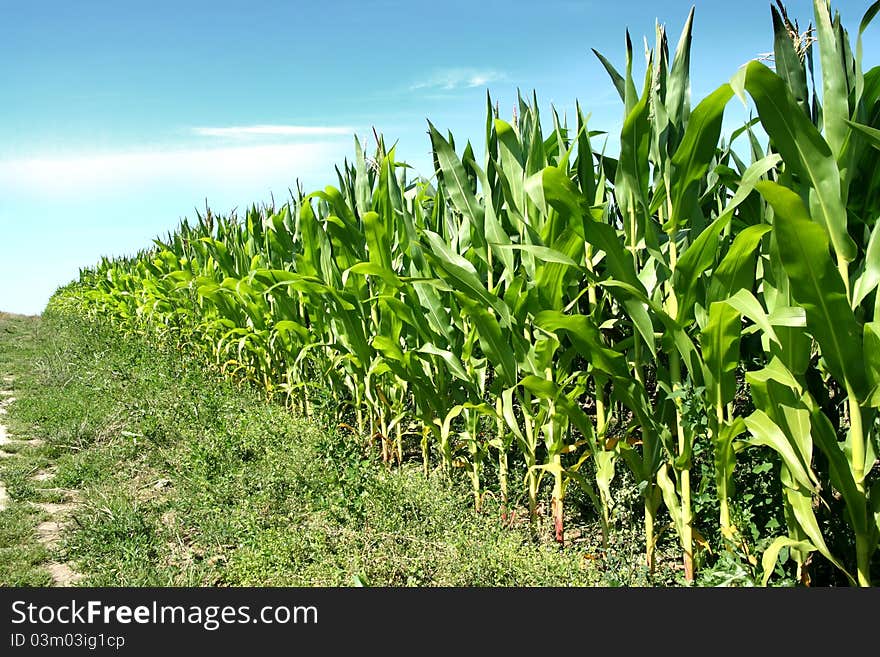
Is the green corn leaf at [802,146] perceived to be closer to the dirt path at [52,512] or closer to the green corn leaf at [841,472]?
the green corn leaf at [841,472]

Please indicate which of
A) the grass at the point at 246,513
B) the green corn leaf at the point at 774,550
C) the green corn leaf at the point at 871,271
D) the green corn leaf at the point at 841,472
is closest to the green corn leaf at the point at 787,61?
the green corn leaf at the point at 871,271

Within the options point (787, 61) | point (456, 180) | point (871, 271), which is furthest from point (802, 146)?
point (456, 180)

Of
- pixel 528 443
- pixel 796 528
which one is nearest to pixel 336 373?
pixel 528 443

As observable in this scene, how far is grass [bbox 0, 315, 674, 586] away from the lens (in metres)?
2.66

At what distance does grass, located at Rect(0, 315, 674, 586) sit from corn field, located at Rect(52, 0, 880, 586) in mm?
300

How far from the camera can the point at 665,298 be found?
2.51 meters

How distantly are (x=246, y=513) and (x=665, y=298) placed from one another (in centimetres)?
218

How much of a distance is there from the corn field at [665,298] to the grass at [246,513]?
0.30m

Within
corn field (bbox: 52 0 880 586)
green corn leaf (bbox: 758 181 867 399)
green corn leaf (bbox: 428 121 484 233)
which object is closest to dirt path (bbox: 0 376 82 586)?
corn field (bbox: 52 0 880 586)

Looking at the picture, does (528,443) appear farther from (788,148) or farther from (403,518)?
(788,148)

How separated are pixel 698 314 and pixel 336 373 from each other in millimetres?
2849

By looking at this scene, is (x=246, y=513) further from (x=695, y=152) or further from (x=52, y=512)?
(x=695, y=152)

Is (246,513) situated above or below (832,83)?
below

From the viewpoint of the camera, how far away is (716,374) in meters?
2.19
